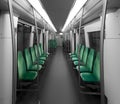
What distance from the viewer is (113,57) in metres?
2.13

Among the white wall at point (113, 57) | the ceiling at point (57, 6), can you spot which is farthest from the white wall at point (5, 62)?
the white wall at point (113, 57)

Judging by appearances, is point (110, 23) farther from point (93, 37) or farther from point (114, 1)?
point (93, 37)

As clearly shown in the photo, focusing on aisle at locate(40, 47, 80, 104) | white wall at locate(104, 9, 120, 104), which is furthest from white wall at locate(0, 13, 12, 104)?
white wall at locate(104, 9, 120, 104)

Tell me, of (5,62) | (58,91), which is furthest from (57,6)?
(58,91)

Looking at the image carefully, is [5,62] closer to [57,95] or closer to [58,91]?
[57,95]

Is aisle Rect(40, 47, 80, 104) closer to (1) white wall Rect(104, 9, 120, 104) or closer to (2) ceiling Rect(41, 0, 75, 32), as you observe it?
(1) white wall Rect(104, 9, 120, 104)

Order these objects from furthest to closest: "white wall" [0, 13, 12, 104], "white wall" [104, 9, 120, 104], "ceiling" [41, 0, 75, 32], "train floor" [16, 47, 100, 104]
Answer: "ceiling" [41, 0, 75, 32]
"train floor" [16, 47, 100, 104]
"white wall" [0, 13, 12, 104]
"white wall" [104, 9, 120, 104]

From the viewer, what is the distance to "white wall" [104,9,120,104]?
2006mm

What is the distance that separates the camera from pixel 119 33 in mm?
1926

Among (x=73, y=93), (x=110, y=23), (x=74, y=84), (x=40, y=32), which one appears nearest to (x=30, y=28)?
(x=40, y=32)

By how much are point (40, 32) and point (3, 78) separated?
534cm

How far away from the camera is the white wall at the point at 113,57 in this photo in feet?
6.58

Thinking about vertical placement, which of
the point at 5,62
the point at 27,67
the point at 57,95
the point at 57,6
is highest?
the point at 57,6

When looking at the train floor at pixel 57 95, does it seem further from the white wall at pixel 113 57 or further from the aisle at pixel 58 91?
the white wall at pixel 113 57
